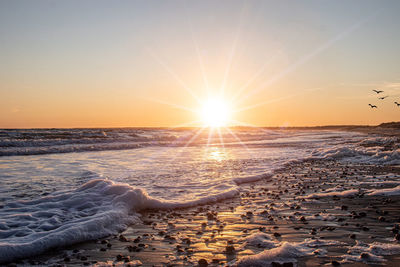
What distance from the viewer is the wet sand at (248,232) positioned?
5004 mm

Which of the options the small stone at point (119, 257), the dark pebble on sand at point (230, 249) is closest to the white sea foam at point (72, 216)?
the small stone at point (119, 257)

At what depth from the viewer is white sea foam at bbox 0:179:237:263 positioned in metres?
5.81

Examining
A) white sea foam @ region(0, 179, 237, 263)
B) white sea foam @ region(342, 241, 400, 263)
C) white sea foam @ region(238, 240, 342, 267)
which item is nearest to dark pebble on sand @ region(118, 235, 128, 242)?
white sea foam @ region(0, 179, 237, 263)

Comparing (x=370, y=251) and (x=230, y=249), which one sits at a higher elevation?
(x=370, y=251)

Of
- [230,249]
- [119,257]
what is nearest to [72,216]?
[119,257]

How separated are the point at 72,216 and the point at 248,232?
4.67 meters

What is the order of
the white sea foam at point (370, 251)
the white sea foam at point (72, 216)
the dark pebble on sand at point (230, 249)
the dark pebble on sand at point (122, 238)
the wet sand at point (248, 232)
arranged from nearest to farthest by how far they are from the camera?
1. the white sea foam at point (370, 251)
2. the wet sand at point (248, 232)
3. the dark pebble on sand at point (230, 249)
4. the white sea foam at point (72, 216)
5. the dark pebble on sand at point (122, 238)

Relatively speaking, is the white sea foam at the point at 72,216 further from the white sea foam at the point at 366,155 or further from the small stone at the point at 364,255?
the white sea foam at the point at 366,155

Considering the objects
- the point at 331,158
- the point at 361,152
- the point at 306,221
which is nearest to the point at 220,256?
the point at 306,221

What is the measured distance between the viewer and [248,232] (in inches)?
248

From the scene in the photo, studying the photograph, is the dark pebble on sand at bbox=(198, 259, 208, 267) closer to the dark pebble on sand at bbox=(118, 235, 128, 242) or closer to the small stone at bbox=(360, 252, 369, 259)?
the dark pebble on sand at bbox=(118, 235, 128, 242)

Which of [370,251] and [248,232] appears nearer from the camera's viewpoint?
[370,251]

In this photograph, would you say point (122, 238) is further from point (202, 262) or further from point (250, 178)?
point (250, 178)

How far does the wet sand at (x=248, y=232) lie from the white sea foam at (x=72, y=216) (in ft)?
1.11
